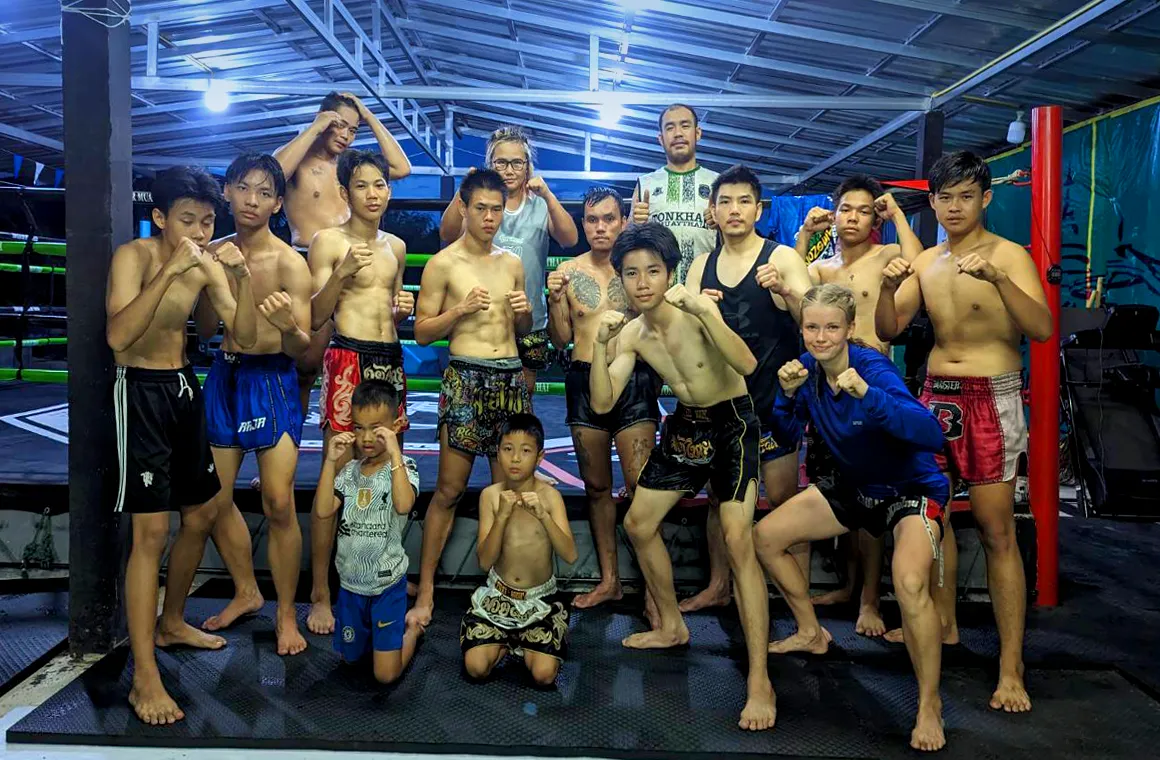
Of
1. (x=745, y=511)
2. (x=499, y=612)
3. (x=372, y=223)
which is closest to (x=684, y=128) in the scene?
(x=372, y=223)

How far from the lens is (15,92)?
8.76 m

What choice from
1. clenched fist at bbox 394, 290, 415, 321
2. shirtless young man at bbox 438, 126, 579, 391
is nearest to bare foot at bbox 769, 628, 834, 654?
shirtless young man at bbox 438, 126, 579, 391

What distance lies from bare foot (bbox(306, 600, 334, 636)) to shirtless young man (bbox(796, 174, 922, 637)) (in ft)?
6.16

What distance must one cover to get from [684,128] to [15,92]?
8462 millimetres

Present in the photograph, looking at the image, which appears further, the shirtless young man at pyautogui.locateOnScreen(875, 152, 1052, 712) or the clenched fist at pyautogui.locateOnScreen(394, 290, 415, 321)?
the clenched fist at pyautogui.locateOnScreen(394, 290, 415, 321)

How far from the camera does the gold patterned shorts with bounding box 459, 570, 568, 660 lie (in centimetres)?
269

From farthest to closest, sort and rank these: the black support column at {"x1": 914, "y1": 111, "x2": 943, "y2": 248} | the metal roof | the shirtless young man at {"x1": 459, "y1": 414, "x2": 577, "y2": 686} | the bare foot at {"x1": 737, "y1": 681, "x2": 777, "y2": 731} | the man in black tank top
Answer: the metal roof
the black support column at {"x1": 914, "y1": 111, "x2": 943, "y2": 248}
the man in black tank top
the shirtless young man at {"x1": 459, "y1": 414, "x2": 577, "y2": 686}
the bare foot at {"x1": 737, "y1": 681, "x2": 777, "y2": 731}

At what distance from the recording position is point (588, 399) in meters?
3.32

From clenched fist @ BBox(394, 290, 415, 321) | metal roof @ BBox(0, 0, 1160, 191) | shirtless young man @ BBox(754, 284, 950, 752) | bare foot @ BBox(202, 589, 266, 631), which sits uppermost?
metal roof @ BBox(0, 0, 1160, 191)

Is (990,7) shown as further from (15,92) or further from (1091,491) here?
(15,92)

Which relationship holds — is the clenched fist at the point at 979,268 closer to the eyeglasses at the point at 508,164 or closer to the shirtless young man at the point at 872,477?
the shirtless young man at the point at 872,477

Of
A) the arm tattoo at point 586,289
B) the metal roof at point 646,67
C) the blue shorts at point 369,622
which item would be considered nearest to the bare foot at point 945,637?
the arm tattoo at point 586,289

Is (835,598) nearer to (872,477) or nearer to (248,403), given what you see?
(872,477)

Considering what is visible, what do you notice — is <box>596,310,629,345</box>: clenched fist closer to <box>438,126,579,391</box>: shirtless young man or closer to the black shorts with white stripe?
<box>438,126,579,391</box>: shirtless young man
